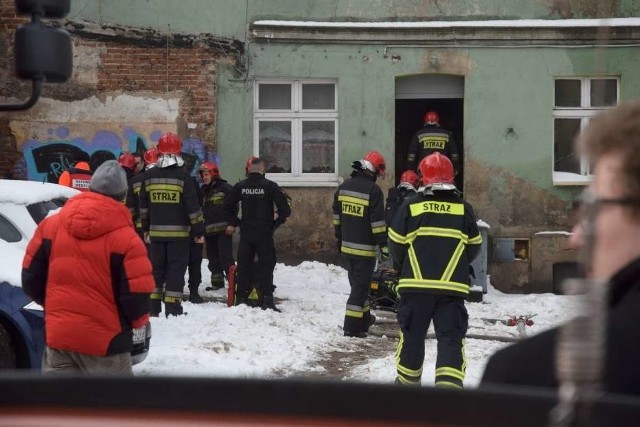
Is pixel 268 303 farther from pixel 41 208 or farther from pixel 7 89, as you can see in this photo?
pixel 7 89

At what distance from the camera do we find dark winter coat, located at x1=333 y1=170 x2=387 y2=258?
37.9ft

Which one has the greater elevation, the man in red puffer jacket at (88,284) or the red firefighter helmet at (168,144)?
the red firefighter helmet at (168,144)

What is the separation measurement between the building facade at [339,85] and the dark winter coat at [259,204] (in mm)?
3969

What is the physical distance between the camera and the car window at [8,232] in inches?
332

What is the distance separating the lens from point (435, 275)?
7.62 m

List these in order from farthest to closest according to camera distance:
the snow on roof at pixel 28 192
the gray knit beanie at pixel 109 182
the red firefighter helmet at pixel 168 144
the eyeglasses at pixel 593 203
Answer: the red firefighter helmet at pixel 168 144
the snow on roof at pixel 28 192
the gray knit beanie at pixel 109 182
the eyeglasses at pixel 593 203

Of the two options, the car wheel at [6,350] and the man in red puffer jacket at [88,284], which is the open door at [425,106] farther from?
the man in red puffer jacket at [88,284]

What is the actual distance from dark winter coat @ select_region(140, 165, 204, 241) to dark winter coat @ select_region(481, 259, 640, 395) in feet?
33.0

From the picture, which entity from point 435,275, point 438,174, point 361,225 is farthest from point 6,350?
point 361,225

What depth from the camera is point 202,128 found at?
17.3 meters

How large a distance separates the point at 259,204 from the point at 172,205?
5.20 feet

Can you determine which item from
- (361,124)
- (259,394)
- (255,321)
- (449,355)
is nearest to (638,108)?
(259,394)

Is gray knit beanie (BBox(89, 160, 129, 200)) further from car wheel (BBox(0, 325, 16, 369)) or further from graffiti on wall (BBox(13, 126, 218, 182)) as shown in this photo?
graffiti on wall (BBox(13, 126, 218, 182))

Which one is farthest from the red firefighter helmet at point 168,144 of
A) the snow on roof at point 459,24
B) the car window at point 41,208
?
the snow on roof at point 459,24
